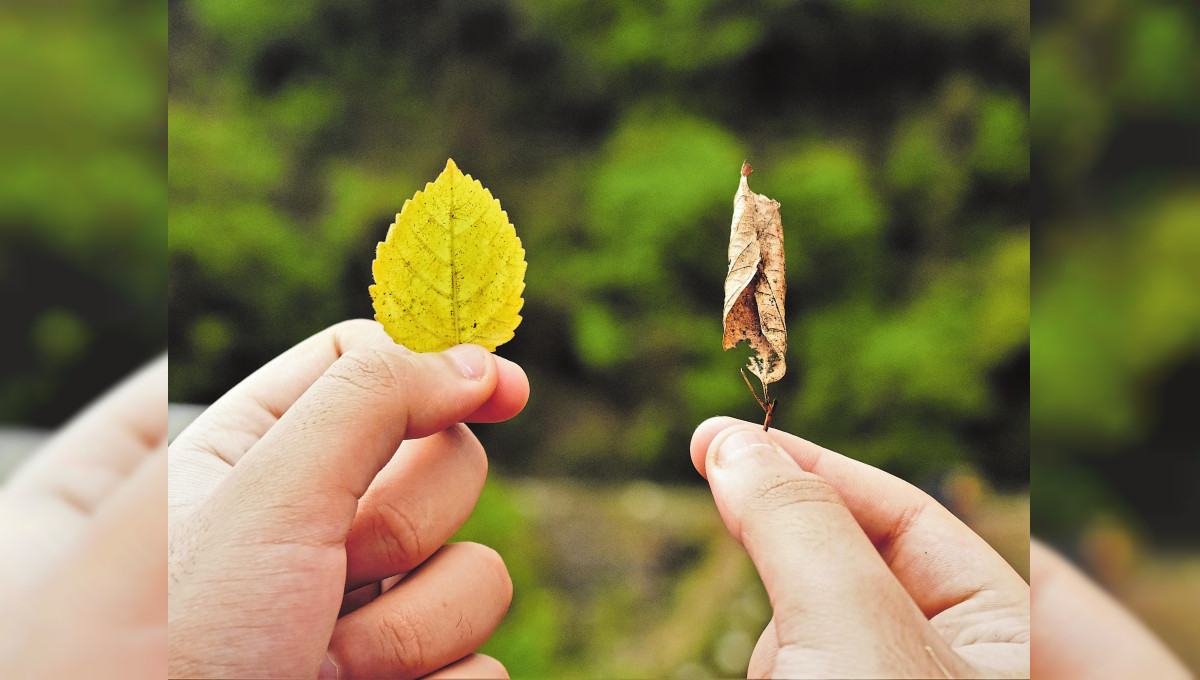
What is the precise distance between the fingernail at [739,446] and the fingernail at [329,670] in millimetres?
240

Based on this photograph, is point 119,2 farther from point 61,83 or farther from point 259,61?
point 259,61

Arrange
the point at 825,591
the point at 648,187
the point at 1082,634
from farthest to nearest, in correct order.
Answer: the point at 648,187 → the point at 1082,634 → the point at 825,591

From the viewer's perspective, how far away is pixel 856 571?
344 millimetres

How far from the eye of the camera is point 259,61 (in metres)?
0.80

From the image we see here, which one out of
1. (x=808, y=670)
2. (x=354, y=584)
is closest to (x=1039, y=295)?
(x=808, y=670)

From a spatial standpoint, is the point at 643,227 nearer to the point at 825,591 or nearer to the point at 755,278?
the point at 755,278

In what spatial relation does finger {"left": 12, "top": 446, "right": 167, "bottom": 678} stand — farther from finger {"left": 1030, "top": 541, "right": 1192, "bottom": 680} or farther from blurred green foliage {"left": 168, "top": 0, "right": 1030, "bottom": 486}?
finger {"left": 1030, "top": 541, "right": 1192, "bottom": 680}

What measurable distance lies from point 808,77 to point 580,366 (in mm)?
430

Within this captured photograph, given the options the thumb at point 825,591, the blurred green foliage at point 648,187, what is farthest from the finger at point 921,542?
the blurred green foliage at point 648,187

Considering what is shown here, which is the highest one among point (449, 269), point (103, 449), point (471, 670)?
point (449, 269)

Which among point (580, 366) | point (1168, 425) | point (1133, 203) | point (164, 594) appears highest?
point (1133, 203)

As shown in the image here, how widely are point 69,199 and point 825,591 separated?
0.39 meters

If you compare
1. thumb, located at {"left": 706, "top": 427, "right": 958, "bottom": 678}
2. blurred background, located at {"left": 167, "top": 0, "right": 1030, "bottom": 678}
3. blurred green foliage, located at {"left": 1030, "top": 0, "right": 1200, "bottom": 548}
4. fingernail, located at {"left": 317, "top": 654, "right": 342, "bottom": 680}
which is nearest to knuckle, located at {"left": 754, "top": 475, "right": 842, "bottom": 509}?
thumb, located at {"left": 706, "top": 427, "right": 958, "bottom": 678}

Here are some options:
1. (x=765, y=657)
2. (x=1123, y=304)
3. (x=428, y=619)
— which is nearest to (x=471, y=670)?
(x=428, y=619)
